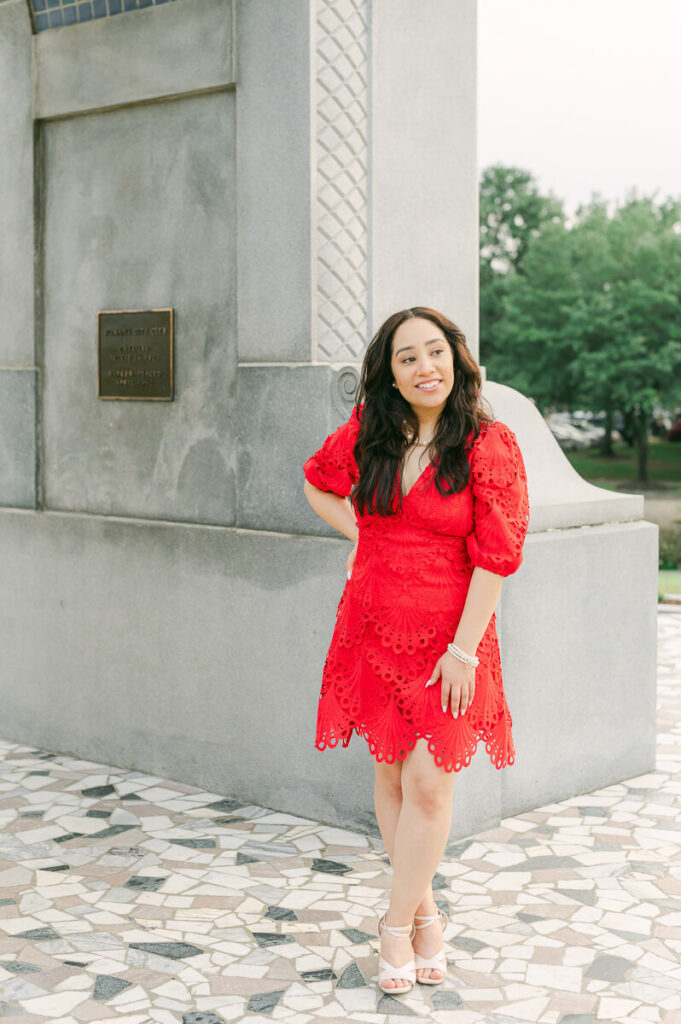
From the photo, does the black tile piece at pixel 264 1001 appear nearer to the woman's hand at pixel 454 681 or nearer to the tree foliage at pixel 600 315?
the woman's hand at pixel 454 681

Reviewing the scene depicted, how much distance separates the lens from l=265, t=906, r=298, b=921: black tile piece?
15.1ft

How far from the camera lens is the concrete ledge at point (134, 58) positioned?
5.95 metres

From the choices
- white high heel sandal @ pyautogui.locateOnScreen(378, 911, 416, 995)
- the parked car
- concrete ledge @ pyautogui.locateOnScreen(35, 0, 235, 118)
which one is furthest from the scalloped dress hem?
the parked car

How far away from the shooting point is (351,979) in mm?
4113

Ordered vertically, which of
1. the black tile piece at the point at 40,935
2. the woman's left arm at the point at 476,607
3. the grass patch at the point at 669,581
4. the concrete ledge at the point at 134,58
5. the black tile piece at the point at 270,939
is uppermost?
the concrete ledge at the point at 134,58

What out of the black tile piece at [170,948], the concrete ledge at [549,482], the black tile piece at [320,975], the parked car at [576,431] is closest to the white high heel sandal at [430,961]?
the black tile piece at [320,975]

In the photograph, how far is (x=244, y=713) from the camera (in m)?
5.98

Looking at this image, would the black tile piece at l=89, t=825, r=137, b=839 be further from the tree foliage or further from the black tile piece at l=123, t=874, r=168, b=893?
the tree foliage

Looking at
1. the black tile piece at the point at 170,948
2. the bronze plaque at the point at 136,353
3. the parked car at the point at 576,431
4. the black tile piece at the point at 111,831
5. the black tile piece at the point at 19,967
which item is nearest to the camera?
the black tile piece at the point at 19,967

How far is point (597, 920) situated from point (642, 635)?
220cm

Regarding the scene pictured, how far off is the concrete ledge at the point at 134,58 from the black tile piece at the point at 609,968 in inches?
163

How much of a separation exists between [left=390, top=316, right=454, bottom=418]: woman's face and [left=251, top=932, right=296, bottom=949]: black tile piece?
6.39 feet

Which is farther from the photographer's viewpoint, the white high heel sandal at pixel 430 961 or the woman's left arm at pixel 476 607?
the white high heel sandal at pixel 430 961

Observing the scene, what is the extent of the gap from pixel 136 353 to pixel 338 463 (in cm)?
244
